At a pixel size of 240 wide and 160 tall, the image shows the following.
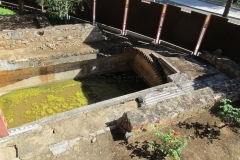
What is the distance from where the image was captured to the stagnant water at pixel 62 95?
8.06 m

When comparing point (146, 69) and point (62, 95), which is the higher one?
point (146, 69)

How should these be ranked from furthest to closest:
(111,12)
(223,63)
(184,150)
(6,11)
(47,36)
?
(6,11)
(111,12)
(47,36)
(223,63)
(184,150)

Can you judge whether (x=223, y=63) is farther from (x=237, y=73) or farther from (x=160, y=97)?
(x=160, y=97)

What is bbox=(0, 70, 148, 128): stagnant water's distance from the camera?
8062 millimetres

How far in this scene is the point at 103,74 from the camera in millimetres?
10281

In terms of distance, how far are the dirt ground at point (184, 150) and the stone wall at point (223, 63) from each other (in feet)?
9.41

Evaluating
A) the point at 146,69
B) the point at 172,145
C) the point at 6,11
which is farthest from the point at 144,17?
the point at 6,11

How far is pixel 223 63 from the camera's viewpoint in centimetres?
800

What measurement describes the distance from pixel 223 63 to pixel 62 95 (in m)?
6.65

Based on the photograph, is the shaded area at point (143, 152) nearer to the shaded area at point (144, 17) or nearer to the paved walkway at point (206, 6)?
the shaded area at point (144, 17)

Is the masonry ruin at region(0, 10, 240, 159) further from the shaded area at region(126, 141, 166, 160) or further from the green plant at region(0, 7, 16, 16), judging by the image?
the green plant at region(0, 7, 16, 16)

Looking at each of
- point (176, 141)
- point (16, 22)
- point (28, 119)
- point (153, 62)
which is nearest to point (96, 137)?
point (176, 141)

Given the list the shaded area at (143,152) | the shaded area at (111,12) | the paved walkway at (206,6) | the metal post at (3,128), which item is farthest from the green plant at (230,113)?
the paved walkway at (206,6)

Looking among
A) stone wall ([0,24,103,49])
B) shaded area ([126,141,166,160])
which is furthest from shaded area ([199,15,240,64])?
shaded area ([126,141,166,160])
